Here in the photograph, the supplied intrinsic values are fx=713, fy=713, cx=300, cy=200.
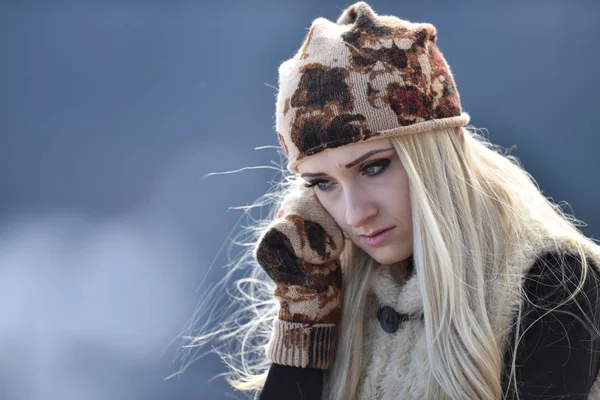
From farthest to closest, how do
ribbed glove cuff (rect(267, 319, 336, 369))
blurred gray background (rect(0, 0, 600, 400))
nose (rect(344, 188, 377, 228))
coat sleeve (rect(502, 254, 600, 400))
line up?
blurred gray background (rect(0, 0, 600, 400)) → ribbed glove cuff (rect(267, 319, 336, 369)) → nose (rect(344, 188, 377, 228)) → coat sleeve (rect(502, 254, 600, 400))

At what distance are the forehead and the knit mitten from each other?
20cm

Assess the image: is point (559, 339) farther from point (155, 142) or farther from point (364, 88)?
point (155, 142)

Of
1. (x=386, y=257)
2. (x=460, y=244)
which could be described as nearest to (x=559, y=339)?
(x=460, y=244)

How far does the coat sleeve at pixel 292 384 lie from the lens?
1540 mm

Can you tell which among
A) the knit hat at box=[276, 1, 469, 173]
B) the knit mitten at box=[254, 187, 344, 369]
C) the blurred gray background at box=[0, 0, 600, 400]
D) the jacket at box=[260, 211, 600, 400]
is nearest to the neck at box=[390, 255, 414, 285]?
the jacket at box=[260, 211, 600, 400]

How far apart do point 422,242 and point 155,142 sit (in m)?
1.78

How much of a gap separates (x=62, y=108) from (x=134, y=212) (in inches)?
22.3

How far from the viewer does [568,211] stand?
2.62 meters

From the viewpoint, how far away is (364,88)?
1383 mm

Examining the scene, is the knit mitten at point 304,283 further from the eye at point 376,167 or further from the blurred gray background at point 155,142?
the blurred gray background at point 155,142

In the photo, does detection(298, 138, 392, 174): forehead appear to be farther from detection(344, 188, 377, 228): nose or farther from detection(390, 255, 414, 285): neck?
detection(390, 255, 414, 285): neck

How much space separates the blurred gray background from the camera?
8.73 feet

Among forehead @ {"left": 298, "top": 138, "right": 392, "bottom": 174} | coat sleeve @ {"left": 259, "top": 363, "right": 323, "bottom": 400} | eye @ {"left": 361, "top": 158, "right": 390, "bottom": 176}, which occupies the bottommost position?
coat sleeve @ {"left": 259, "top": 363, "right": 323, "bottom": 400}

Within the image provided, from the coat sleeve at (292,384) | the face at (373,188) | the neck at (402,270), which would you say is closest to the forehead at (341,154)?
the face at (373,188)
